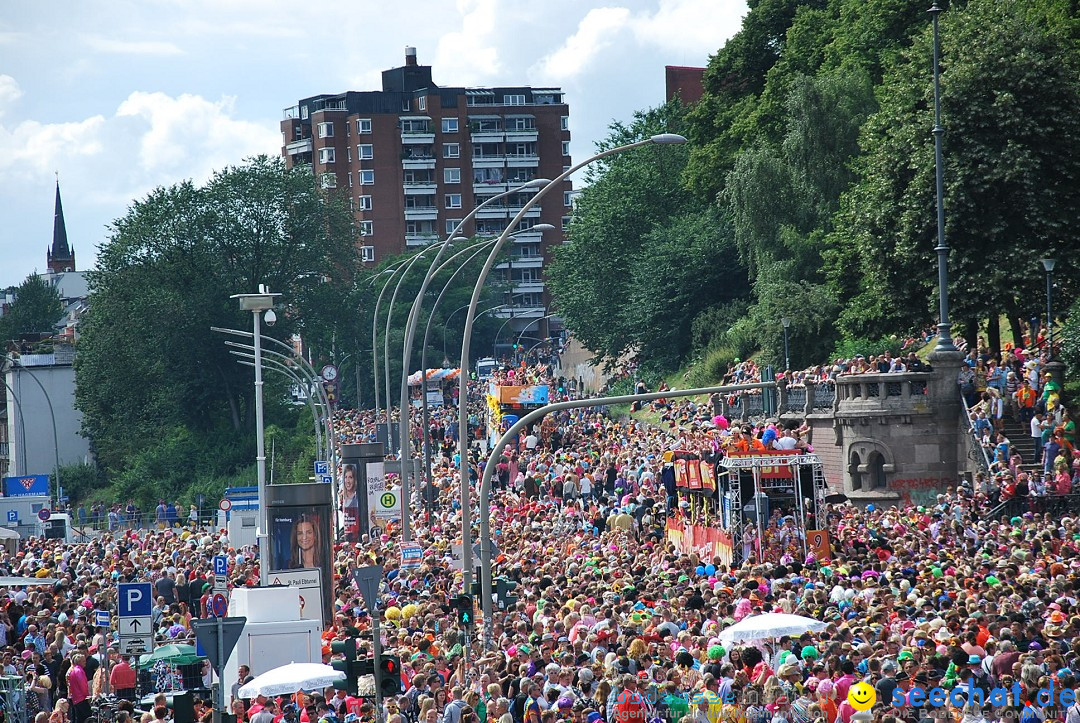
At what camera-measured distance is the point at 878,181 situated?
41531mm

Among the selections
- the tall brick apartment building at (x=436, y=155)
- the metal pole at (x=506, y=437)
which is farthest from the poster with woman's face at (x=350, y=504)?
the tall brick apartment building at (x=436, y=155)

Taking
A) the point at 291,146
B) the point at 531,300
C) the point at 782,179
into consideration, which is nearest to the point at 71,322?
the point at 291,146

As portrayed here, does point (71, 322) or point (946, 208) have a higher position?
point (71, 322)

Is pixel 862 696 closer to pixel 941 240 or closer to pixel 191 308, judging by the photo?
pixel 941 240

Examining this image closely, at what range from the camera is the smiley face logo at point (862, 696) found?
47.3 feet

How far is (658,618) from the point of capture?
19562 millimetres

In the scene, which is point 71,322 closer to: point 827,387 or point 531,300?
point 531,300

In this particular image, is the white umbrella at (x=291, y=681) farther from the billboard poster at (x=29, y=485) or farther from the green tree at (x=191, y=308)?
the green tree at (x=191, y=308)

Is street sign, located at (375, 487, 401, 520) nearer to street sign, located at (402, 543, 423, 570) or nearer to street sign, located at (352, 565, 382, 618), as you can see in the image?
street sign, located at (402, 543, 423, 570)

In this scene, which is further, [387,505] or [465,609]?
[387,505]

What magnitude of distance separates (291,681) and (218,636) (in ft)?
9.31

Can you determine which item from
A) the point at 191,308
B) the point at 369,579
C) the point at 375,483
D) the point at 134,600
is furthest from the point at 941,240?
the point at 191,308

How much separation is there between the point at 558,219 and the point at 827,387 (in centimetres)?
9998

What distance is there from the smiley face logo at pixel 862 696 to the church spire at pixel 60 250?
180m
